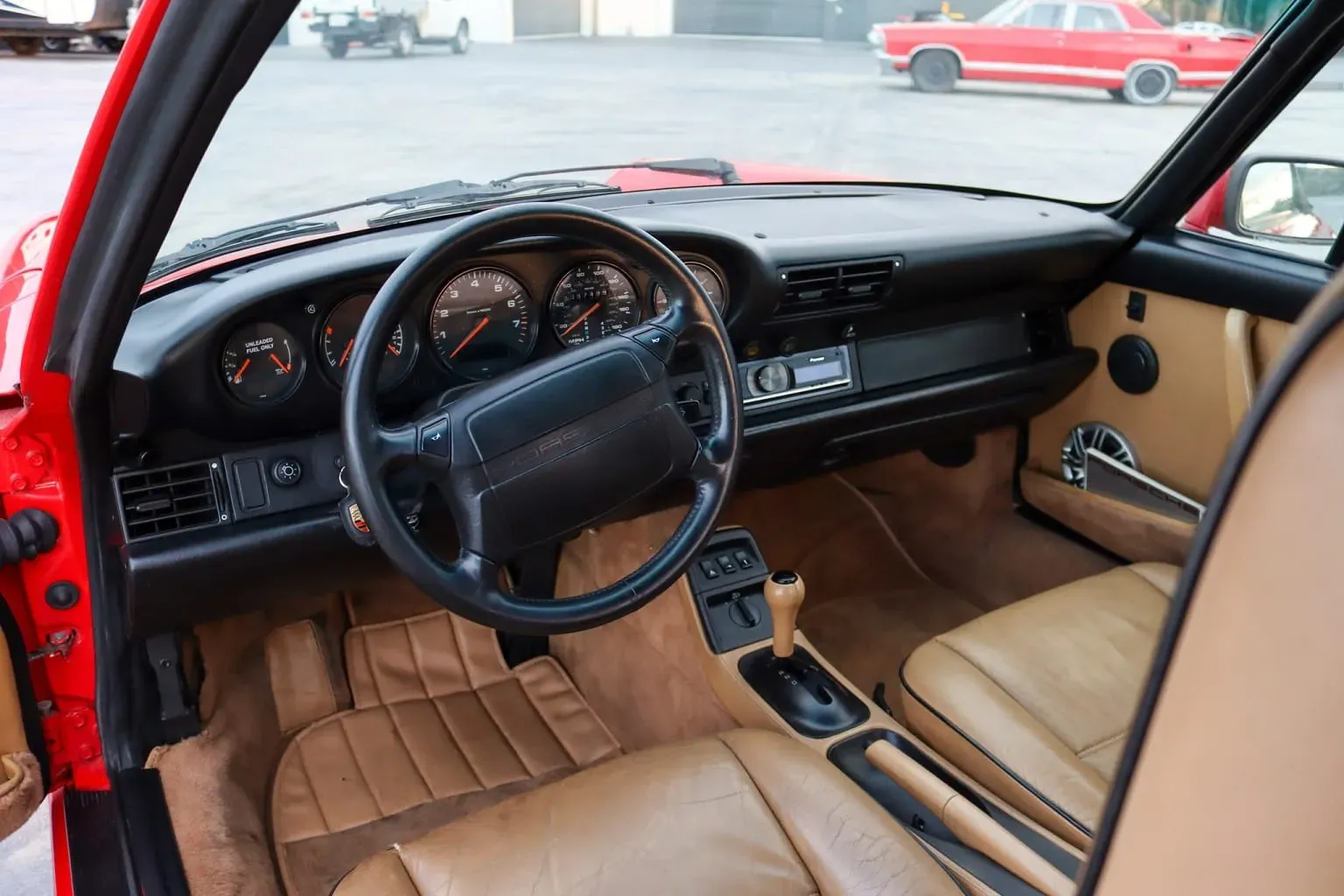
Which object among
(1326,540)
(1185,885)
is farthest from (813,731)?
(1326,540)

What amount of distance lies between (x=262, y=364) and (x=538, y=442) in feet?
1.84

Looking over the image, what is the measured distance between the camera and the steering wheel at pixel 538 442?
1.32 meters

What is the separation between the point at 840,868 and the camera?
1353mm

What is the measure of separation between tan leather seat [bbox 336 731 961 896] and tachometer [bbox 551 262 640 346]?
0.76 meters

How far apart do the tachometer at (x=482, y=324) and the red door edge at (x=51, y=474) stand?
563 millimetres

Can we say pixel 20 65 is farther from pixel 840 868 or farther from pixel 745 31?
pixel 745 31

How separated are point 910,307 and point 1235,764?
191 cm

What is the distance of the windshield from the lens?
2.05 meters

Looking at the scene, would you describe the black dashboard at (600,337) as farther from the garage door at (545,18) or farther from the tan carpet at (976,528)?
the garage door at (545,18)

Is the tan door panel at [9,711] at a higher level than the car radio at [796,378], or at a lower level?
lower

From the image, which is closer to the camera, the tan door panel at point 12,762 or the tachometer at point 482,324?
the tan door panel at point 12,762

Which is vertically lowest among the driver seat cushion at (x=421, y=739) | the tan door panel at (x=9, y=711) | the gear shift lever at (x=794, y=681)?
the driver seat cushion at (x=421, y=739)

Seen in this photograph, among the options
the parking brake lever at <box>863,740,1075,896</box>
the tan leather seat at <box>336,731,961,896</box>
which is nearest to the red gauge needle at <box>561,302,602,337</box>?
the tan leather seat at <box>336,731,961,896</box>

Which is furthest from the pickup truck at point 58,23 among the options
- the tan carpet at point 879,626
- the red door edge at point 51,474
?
the tan carpet at point 879,626
